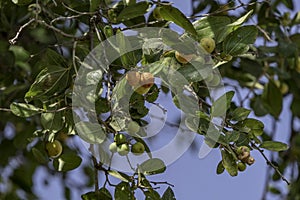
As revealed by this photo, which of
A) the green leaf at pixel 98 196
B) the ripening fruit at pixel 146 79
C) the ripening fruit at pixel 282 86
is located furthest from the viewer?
the ripening fruit at pixel 282 86

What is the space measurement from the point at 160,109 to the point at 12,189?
3.64ft

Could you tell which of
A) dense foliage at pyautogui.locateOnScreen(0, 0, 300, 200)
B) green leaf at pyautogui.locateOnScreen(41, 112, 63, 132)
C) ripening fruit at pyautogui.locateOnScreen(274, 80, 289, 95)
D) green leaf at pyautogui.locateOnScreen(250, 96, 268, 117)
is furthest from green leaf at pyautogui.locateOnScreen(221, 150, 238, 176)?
ripening fruit at pyautogui.locateOnScreen(274, 80, 289, 95)

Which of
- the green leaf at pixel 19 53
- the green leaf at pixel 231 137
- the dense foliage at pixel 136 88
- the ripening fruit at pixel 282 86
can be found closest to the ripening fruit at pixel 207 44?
the dense foliage at pixel 136 88

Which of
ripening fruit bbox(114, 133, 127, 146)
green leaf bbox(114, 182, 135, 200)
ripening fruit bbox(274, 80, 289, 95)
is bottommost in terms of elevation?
ripening fruit bbox(274, 80, 289, 95)

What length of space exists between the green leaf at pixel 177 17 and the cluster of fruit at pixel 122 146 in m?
0.16

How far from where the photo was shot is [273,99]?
1462 millimetres

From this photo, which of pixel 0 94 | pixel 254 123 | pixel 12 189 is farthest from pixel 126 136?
pixel 12 189

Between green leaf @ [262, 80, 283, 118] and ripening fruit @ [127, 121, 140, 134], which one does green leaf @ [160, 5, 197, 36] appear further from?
green leaf @ [262, 80, 283, 118]

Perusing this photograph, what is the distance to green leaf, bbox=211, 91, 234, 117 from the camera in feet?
2.99

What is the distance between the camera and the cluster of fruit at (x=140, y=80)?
2.83 ft

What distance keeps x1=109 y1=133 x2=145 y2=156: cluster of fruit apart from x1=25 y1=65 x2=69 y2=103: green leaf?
0.12m

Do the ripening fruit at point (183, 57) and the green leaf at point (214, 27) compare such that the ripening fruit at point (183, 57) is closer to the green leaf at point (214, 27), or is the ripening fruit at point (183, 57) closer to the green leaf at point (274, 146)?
the green leaf at point (214, 27)

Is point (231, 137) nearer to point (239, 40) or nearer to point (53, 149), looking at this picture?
Answer: point (239, 40)

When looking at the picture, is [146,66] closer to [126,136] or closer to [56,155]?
[126,136]
